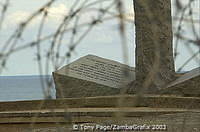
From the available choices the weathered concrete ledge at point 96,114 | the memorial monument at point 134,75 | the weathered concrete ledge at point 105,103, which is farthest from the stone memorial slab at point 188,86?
the weathered concrete ledge at point 96,114

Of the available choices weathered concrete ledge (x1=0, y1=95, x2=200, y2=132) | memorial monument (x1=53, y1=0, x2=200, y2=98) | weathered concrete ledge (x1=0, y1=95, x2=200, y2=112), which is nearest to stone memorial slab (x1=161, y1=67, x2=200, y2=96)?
memorial monument (x1=53, y1=0, x2=200, y2=98)

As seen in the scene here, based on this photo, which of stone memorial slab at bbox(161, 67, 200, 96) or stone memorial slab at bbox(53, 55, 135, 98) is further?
stone memorial slab at bbox(53, 55, 135, 98)

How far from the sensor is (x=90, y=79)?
28.8 ft

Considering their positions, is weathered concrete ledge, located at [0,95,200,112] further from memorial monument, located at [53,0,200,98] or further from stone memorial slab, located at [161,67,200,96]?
stone memorial slab, located at [161,67,200,96]

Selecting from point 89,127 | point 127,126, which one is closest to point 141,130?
point 127,126

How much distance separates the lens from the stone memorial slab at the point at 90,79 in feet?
28.2

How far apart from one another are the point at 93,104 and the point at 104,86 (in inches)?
57.7

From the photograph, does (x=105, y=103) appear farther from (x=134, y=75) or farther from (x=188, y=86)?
(x=188, y=86)

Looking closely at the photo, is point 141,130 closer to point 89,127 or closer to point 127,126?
point 127,126

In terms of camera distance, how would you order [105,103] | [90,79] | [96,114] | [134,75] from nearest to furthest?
[96,114], [105,103], [134,75], [90,79]

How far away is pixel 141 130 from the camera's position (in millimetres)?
4676

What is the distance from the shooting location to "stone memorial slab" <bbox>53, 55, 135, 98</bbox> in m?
8.59

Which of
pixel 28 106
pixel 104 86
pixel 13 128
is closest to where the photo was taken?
pixel 13 128

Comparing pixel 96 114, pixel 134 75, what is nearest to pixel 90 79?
pixel 134 75
